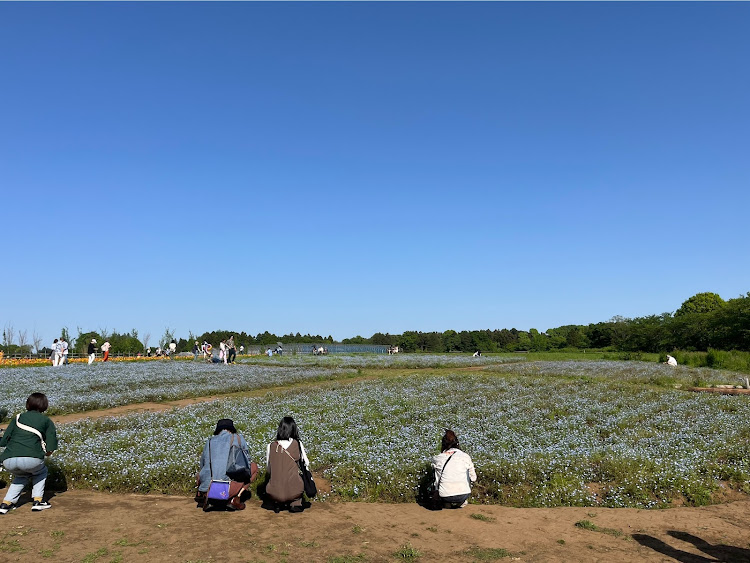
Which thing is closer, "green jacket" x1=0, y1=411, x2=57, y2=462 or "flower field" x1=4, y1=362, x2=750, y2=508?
"green jacket" x1=0, y1=411, x2=57, y2=462

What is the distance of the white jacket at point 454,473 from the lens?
9.09 meters

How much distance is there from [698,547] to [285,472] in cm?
642

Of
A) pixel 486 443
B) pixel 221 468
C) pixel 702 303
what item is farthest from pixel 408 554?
pixel 702 303

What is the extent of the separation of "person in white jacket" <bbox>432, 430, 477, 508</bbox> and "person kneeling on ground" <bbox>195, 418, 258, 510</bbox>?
3.39 metres

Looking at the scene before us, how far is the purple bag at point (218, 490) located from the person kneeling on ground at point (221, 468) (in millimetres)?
63

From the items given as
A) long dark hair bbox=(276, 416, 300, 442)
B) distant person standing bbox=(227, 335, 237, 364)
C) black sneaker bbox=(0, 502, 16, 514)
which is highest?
distant person standing bbox=(227, 335, 237, 364)

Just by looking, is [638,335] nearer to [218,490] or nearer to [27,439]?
[218,490]

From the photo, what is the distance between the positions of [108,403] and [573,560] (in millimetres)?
19284

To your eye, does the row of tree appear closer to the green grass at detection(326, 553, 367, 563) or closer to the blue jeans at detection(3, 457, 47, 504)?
the green grass at detection(326, 553, 367, 563)

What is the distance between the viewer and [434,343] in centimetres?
11906

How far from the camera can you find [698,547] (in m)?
7.30

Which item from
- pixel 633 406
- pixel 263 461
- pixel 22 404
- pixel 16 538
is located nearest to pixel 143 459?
pixel 263 461

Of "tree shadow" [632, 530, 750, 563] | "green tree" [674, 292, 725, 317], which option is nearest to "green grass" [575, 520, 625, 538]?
"tree shadow" [632, 530, 750, 563]

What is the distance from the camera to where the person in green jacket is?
8.48 m
